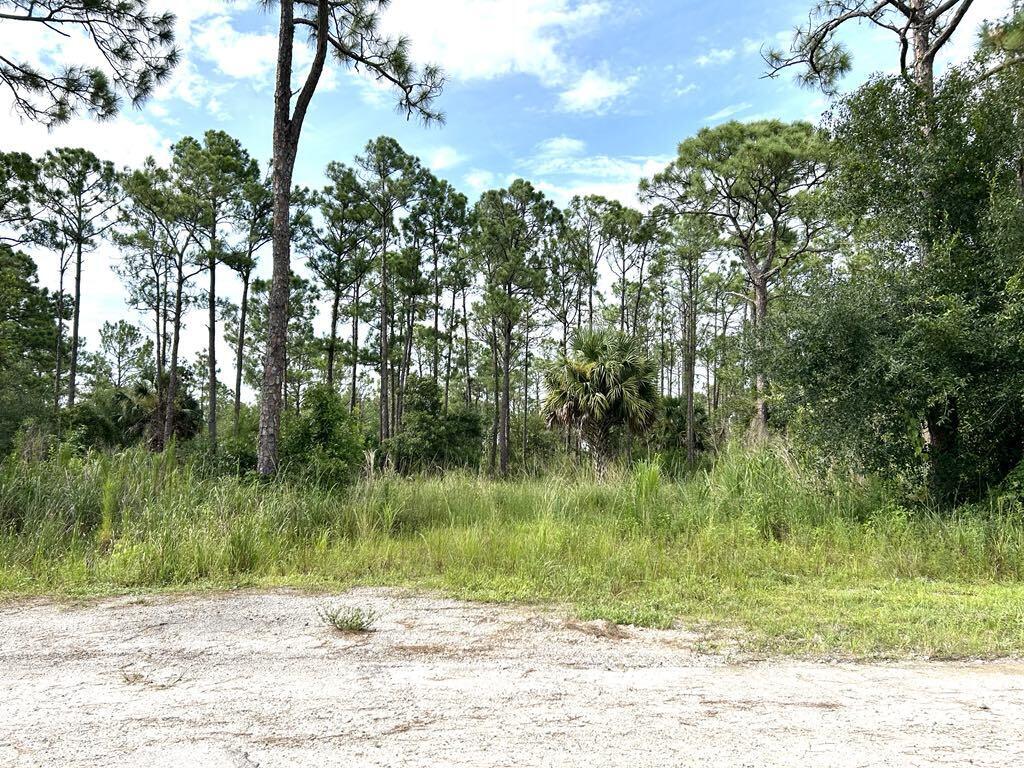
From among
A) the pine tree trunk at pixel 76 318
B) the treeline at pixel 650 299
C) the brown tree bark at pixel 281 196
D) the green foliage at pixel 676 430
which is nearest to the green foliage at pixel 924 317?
the treeline at pixel 650 299

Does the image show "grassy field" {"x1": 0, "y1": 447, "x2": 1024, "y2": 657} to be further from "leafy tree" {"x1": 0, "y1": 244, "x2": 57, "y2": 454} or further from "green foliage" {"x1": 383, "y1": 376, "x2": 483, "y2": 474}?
"leafy tree" {"x1": 0, "y1": 244, "x2": 57, "y2": 454}

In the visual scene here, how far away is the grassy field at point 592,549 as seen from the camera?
4719 mm

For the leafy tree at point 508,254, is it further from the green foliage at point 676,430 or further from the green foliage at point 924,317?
the green foliage at point 924,317

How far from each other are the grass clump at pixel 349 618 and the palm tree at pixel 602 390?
13.1m

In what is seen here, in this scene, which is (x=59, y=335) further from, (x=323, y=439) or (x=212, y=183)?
(x=323, y=439)

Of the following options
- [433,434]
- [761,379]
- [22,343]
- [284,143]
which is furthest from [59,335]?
[761,379]

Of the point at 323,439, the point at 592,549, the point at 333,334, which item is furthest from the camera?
the point at 333,334

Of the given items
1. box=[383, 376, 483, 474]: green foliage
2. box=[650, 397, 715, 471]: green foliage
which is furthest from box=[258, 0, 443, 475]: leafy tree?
box=[650, 397, 715, 471]: green foliage

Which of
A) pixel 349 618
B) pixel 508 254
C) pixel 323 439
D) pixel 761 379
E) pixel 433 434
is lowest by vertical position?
pixel 349 618

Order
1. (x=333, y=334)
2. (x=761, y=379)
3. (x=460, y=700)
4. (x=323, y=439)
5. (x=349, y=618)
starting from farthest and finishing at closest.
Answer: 1. (x=333, y=334)
2. (x=323, y=439)
3. (x=761, y=379)
4. (x=349, y=618)
5. (x=460, y=700)

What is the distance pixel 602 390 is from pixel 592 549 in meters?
11.8

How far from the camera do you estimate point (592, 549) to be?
673 cm

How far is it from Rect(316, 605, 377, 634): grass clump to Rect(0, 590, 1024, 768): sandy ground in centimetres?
12

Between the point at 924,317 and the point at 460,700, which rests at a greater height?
the point at 924,317
